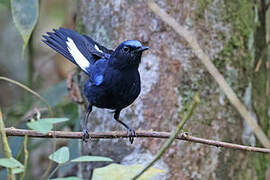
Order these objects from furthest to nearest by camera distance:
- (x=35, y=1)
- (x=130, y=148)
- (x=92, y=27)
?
(x=92, y=27)
(x=130, y=148)
(x=35, y=1)

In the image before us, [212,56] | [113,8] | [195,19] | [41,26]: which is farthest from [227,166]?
[41,26]

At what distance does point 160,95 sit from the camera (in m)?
3.02

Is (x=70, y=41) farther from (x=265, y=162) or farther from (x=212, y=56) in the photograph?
(x=265, y=162)

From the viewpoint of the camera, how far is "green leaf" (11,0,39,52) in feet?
8.66

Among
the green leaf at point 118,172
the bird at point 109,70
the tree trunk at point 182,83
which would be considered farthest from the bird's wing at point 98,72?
the green leaf at point 118,172

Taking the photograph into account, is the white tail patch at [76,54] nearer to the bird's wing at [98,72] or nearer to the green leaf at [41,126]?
the bird's wing at [98,72]

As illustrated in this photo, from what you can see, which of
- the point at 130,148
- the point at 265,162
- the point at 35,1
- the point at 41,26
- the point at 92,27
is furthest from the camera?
the point at 41,26

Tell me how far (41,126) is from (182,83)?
4.92ft

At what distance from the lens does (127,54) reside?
2760 millimetres

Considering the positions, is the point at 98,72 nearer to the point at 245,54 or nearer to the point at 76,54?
the point at 76,54

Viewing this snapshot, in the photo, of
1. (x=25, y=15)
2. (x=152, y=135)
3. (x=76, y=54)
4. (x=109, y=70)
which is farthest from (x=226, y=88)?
(x=25, y=15)

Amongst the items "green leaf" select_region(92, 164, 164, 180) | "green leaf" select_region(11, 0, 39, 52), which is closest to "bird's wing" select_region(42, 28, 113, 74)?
"green leaf" select_region(11, 0, 39, 52)

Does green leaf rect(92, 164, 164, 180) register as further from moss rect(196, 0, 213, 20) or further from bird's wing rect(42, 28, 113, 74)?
moss rect(196, 0, 213, 20)

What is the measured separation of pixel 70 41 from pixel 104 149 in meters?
0.80
